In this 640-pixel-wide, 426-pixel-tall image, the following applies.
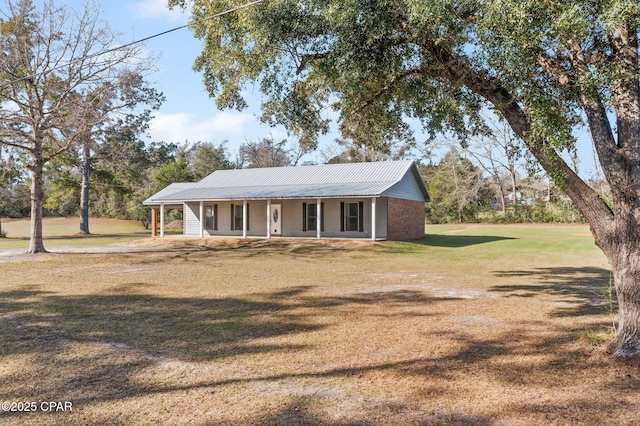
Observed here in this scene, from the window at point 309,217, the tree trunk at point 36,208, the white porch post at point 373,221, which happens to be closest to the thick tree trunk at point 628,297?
the white porch post at point 373,221

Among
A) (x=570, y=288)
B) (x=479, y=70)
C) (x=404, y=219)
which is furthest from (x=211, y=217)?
(x=479, y=70)

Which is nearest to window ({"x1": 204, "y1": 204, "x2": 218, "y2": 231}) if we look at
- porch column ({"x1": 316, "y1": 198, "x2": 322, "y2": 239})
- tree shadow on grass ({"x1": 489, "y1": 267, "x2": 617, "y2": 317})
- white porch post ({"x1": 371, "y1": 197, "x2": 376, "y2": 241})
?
porch column ({"x1": 316, "y1": 198, "x2": 322, "y2": 239})

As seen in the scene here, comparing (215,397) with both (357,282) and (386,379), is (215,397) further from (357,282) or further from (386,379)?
(357,282)

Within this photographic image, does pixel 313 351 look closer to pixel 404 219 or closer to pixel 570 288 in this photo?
pixel 570 288

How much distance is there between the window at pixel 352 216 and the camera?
79.3ft

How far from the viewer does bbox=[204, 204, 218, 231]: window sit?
92.6ft

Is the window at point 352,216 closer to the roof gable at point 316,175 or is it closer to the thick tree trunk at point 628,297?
the roof gable at point 316,175

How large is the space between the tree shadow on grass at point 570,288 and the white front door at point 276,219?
15316mm

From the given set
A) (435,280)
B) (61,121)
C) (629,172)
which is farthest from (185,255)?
(629,172)

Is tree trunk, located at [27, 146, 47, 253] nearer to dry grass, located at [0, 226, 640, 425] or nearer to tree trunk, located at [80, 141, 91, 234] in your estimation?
dry grass, located at [0, 226, 640, 425]

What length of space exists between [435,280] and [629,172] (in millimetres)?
6831

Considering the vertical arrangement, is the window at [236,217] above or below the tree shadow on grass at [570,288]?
above

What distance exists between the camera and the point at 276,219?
87.6ft

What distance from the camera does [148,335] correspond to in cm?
615
